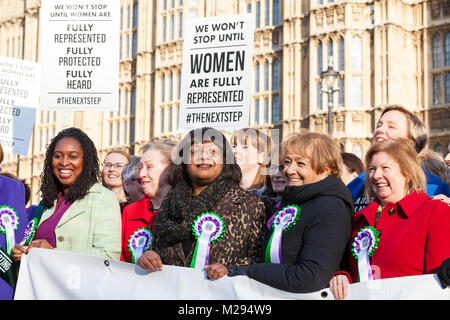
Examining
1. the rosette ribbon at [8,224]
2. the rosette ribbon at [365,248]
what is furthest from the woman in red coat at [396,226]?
the rosette ribbon at [8,224]

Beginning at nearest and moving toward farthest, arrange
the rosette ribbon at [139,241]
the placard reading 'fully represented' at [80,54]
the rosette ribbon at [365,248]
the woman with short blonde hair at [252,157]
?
1. the rosette ribbon at [365,248]
2. the rosette ribbon at [139,241]
3. the woman with short blonde hair at [252,157]
4. the placard reading 'fully represented' at [80,54]

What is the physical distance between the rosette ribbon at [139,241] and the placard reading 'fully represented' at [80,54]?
5.30 feet

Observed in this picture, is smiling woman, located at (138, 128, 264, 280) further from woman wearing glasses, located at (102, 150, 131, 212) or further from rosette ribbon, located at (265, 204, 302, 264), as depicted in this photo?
woman wearing glasses, located at (102, 150, 131, 212)

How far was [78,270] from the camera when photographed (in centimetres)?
403

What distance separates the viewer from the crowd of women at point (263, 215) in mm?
3318

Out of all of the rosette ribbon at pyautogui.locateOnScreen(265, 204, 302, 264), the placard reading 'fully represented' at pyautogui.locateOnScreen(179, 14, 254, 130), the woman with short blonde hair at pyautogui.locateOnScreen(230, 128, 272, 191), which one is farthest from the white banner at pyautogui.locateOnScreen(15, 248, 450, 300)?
the placard reading 'fully represented' at pyautogui.locateOnScreen(179, 14, 254, 130)

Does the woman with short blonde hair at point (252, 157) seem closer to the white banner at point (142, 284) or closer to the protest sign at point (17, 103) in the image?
the white banner at point (142, 284)

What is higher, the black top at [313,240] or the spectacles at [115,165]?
the spectacles at [115,165]

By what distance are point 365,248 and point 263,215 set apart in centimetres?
72
